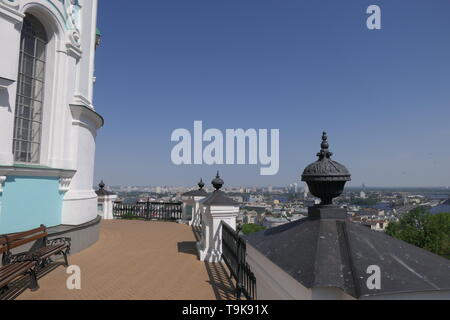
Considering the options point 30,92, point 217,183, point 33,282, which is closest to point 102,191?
point 30,92

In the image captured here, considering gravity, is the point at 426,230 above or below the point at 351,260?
below

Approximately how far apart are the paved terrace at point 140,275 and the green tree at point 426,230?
22.6 meters

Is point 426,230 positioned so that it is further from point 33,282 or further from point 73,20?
point 73,20

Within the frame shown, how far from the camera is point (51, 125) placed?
7.40m

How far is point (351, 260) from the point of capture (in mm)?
1229

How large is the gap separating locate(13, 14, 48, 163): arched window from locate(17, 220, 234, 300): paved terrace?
10.3 feet

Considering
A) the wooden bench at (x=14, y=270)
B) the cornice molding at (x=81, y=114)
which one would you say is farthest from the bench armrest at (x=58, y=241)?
the cornice molding at (x=81, y=114)

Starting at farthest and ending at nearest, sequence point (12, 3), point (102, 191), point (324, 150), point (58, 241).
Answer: point (102, 191)
point (58, 241)
point (12, 3)
point (324, 150)

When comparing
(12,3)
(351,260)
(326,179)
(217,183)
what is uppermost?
(12,3)

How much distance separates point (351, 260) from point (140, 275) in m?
5.21

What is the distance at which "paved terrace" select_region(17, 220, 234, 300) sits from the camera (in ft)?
14.8

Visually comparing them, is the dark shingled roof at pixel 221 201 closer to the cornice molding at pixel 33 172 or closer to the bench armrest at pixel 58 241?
the bench armrest at pixel 58 241
